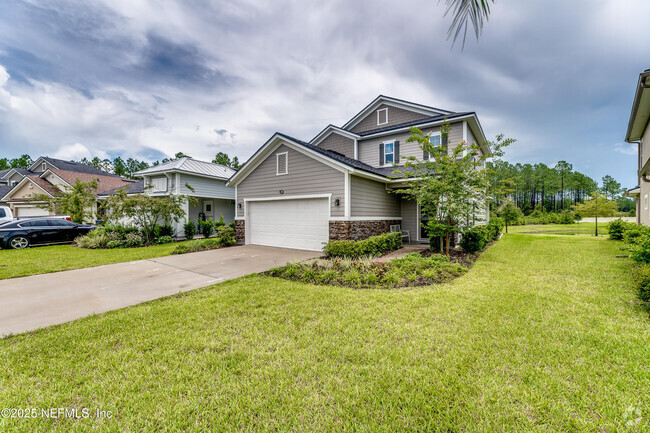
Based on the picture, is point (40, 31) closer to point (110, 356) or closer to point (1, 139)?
point (110, 356)

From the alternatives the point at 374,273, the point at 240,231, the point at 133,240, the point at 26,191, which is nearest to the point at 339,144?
the point at 240,231

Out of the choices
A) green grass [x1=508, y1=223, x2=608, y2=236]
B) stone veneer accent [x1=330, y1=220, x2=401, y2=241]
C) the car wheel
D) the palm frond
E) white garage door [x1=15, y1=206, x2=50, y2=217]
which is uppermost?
the palm frond

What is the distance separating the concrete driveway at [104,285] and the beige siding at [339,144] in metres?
8.47

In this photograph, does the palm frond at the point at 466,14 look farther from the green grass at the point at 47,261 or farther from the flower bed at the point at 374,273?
the green grass at the point at 47,261

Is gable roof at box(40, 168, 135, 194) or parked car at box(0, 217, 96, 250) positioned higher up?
gable roof at box(40, 168, 135, 194)

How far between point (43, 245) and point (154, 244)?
5185mm

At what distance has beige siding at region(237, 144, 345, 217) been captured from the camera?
10.0 meters

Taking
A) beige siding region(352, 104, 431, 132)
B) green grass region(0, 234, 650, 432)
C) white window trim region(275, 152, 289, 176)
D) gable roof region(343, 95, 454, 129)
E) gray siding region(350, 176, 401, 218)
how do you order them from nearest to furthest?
green grass region(0, 234, 650, 432)
gray siding region(350, 176, 401, 218)
white window trim region(275, 152, 289, 176)
gable roof region(343, 95, 454, 129)
beige siding region(352, 104, 431, 132)

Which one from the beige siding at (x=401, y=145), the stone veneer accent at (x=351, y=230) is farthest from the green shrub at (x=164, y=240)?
the beige siding at (x=401, y=145)

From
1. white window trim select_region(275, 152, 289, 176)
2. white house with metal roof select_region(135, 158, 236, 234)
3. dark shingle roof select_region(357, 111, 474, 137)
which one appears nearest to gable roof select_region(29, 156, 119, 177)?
white house with metal roof select_region(135, 158, 236, 234)

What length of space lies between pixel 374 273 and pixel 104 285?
21.0ft

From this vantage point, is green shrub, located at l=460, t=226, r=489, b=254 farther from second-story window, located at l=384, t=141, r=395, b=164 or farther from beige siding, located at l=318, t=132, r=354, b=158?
beige siding, located at l=318, t=132, r=354, b=158

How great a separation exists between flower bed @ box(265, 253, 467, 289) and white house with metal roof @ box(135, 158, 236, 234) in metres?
11.6

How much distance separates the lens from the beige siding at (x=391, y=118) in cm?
1437
